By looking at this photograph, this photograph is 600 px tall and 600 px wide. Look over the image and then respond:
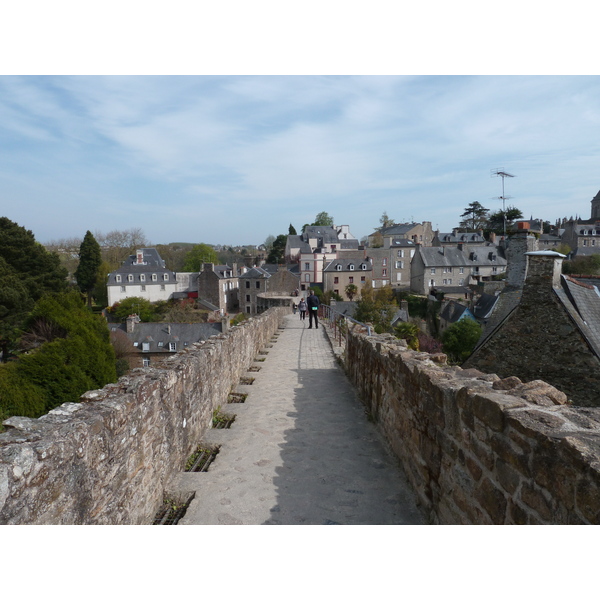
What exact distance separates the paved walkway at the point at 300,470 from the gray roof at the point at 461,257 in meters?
51.2

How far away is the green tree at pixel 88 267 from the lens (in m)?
58.3

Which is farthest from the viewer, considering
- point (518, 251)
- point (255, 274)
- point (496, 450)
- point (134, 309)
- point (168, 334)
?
point (255, 274)

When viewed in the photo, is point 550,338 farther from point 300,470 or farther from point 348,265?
point 348,265

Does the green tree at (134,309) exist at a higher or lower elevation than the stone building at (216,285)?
lower

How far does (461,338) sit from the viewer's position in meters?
31.2

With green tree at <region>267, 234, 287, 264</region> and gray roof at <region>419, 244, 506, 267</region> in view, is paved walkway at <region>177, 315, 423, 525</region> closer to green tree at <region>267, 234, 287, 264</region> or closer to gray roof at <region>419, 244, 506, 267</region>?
gray roof at <region>419, 244, 506, 267</region>

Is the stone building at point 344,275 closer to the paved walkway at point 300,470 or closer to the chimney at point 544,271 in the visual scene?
the chimney at point 544,271

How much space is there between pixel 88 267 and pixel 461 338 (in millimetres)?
50641

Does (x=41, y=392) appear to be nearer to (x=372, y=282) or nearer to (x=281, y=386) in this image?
(x=281, y=386)

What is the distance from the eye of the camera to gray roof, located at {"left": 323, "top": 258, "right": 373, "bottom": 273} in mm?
55281

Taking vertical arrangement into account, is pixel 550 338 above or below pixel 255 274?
below

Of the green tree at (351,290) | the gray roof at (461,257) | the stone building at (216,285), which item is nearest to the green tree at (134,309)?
the stone building at (216,285)

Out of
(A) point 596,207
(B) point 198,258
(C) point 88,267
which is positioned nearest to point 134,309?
(C) point 88,267

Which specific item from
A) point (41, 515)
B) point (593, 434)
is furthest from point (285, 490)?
point (593, 434)
